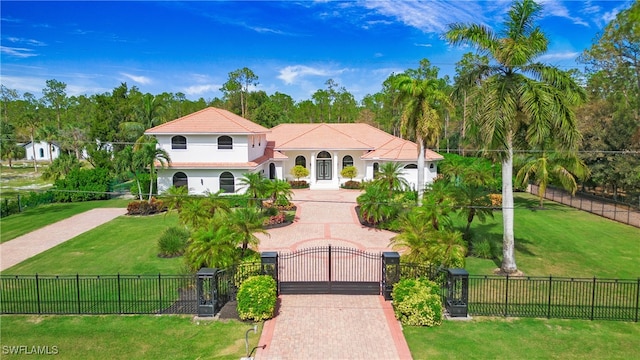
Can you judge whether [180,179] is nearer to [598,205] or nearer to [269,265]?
[269,265]

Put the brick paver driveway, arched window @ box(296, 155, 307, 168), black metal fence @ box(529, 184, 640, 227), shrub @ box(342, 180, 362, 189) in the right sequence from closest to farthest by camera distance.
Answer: the brick paver driveway
black metal fence @ box(529, 184, 640, 227)
shrub @ box(342, 180, 362, 189)
arched window @ box(296, 155, 307, 168)

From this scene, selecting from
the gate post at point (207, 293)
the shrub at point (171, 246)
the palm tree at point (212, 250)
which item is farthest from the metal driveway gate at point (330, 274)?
the shrub at point (171, 246)

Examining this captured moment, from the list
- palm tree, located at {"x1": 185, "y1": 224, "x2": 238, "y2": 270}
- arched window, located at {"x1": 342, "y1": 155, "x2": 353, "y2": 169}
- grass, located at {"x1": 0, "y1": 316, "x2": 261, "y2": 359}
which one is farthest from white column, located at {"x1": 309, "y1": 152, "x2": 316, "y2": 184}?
grass, located at {"x1": 0, "y1": 316, "x2": 261, "y2": 359}

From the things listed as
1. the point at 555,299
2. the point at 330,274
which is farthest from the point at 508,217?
the point at 330,274

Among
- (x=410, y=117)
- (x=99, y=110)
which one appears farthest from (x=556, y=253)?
(x=99, y=110)

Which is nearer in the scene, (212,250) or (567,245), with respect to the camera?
(212,250)

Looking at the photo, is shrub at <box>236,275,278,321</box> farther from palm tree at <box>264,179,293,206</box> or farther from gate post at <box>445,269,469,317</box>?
palm tree at <box>264,179,293,206</box>

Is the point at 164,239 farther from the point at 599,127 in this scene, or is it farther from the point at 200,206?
the point at 599,127
